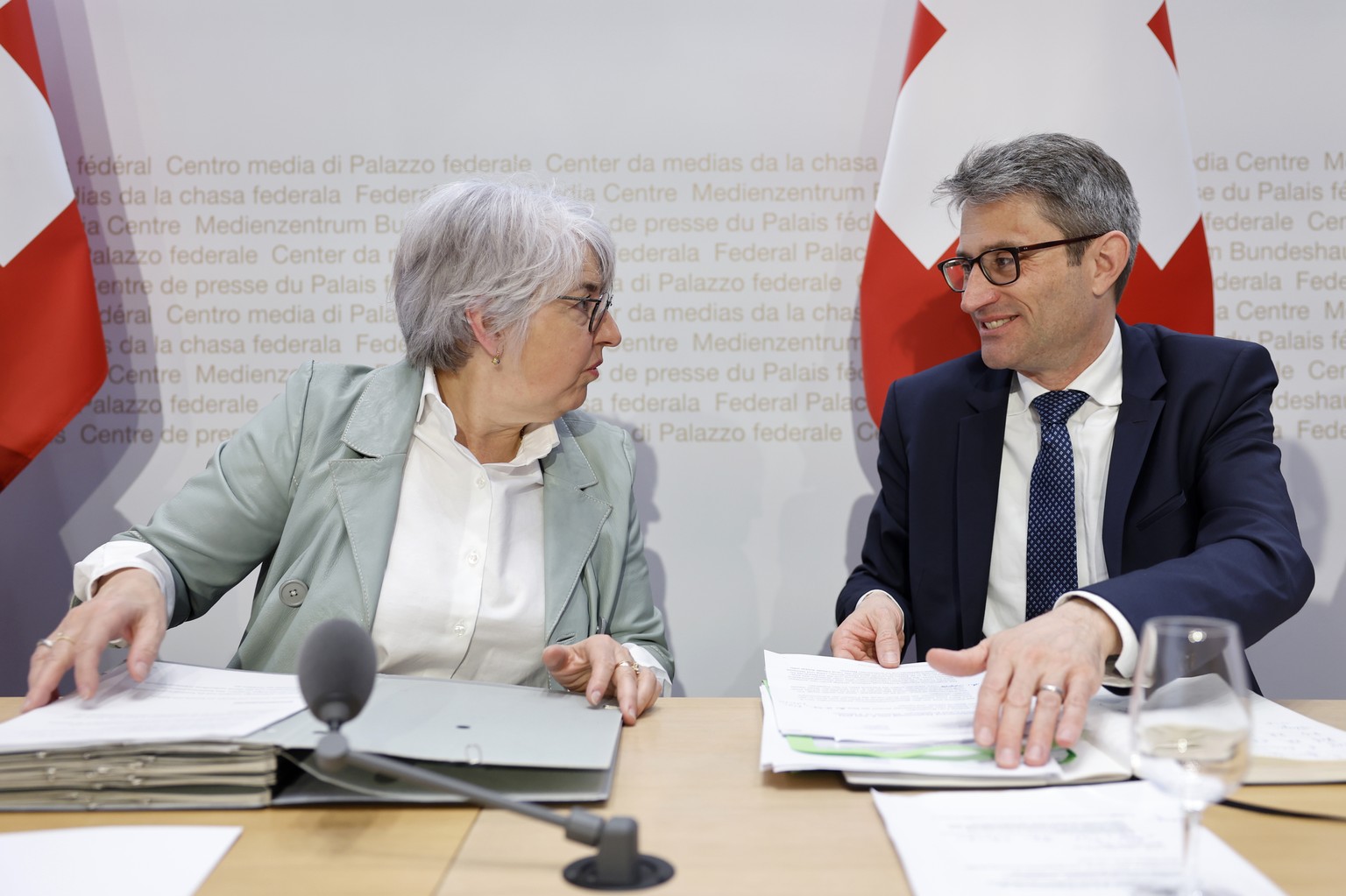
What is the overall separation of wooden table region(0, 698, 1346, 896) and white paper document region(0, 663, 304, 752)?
8 cm

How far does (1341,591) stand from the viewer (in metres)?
2.88

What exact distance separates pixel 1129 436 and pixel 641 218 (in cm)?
142

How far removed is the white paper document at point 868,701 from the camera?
130cm

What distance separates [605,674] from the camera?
4.96ft

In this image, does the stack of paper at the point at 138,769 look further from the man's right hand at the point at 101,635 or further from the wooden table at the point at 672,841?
the man's right hand at the point at 101,635

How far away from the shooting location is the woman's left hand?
148 centimetres

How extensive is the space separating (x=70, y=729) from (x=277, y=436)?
0.79 meters

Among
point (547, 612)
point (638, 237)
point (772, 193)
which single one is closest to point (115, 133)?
point (638, 237)

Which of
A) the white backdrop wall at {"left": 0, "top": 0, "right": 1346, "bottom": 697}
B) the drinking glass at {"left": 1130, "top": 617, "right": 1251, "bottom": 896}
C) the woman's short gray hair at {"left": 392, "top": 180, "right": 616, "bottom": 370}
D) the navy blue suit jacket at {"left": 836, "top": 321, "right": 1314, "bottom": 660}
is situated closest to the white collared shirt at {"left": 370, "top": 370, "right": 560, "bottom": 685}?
the woman's short gray hair at {"left": 392, "top": 180, "right": 616, "bottom": 370}

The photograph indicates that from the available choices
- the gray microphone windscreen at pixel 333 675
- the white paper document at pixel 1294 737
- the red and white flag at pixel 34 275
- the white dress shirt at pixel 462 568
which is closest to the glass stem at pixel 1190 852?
the white paper document at pixel 1294 737

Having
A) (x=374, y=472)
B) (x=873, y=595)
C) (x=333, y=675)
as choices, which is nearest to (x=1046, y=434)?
(x=873, y=595)

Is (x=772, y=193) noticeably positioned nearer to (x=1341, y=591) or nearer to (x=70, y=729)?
(x=1341, y=591)

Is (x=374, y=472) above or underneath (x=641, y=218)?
underneath

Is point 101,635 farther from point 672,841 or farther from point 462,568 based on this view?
point 672,841
